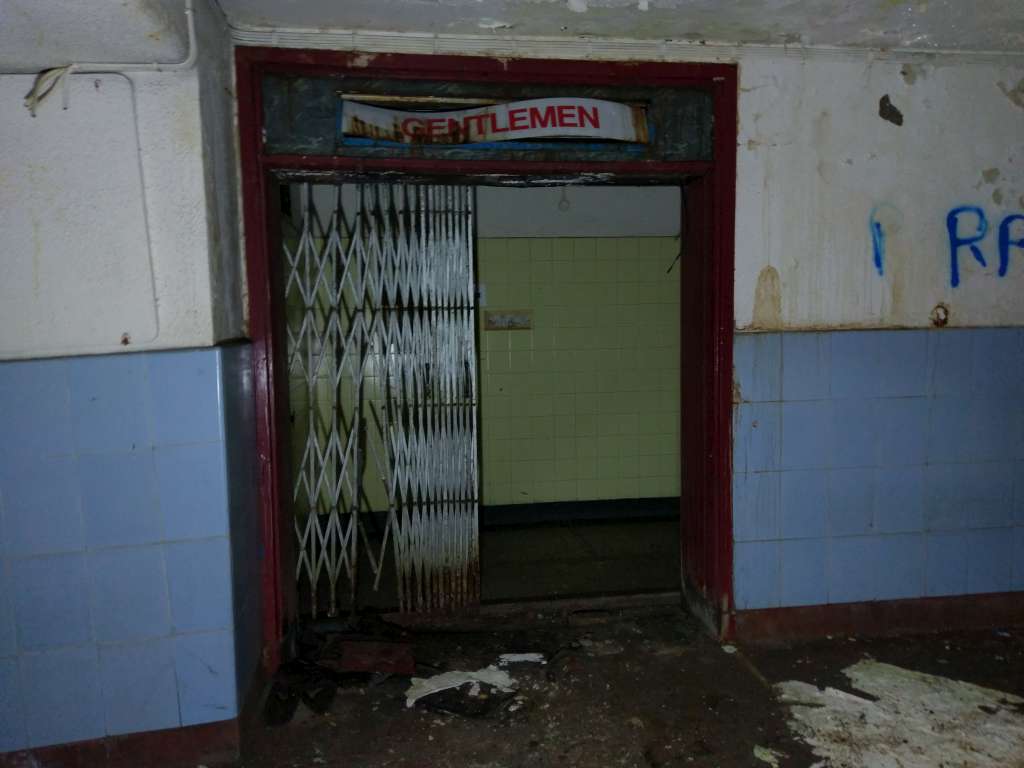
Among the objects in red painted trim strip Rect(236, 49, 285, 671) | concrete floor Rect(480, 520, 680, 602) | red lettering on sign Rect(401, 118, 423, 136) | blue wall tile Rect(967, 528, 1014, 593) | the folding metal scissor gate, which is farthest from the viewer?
concrete floor Rect(480, 520, 680, 602)

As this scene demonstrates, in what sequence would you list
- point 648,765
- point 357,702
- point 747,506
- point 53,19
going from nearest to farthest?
point 53,19 < point 648,765 < point 357,702 < point 747,506

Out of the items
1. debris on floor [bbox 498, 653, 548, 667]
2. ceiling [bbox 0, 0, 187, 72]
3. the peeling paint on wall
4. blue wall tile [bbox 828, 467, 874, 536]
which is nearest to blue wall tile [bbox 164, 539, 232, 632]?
debris on floor [bbox 498, 653, 548, 667]

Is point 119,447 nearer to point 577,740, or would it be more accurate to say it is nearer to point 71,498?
point 71,498

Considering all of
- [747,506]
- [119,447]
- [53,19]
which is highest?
[53,19]

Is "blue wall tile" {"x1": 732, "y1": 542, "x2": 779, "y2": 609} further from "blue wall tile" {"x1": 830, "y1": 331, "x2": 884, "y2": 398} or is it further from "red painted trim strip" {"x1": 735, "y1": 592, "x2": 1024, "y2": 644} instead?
"blue wall tile" {"x1": 830, "y1": 331, "x2": 884, "y2": 398}

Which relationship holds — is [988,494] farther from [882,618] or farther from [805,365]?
[805,365]

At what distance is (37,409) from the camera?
6.25ft

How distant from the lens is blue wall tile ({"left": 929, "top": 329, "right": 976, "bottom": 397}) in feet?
9.01

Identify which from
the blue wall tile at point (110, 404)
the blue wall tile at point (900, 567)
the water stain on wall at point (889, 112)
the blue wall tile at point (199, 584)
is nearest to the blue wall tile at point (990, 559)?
the blue wall tile at point (900, 567)

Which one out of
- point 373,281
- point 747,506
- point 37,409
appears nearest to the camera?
point 37,409

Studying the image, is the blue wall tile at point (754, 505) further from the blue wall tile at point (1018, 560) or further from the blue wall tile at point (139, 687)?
the blue wall tile at point (139, 687)

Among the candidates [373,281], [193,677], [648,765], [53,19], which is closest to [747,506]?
[648,765]

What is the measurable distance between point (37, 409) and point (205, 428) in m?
0.45

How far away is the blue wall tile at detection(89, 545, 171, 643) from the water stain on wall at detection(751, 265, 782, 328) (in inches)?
90.5
